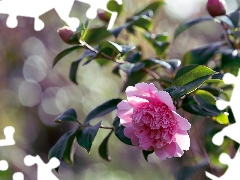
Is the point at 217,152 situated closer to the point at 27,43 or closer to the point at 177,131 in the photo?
the point at 177,131

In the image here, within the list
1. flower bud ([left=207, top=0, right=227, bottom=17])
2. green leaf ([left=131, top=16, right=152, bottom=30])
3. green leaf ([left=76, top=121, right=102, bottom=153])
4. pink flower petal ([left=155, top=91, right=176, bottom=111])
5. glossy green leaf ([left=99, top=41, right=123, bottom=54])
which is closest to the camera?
pink flower petal ([left=155, top=91, right=176, bottom=111])

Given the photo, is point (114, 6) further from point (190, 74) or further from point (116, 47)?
point (190, 74)

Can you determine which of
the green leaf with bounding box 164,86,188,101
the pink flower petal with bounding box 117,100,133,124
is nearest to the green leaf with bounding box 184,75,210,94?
the green leaf with bounding box 164,86,188,101

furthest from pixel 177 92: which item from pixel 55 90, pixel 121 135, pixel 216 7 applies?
pixel 55 90

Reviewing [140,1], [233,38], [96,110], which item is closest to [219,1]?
[233,38]

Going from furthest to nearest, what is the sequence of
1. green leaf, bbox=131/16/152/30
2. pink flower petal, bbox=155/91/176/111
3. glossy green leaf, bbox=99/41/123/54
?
green leaf, bbox=131/16/152/30 → glossy green leaf, bbox=99/41/123/54 → pink flower petal, bbox=155/91/176/111

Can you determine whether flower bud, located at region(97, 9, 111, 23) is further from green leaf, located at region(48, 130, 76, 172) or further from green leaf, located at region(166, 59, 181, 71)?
green leaf, located at region(48, 130, 76, 172)

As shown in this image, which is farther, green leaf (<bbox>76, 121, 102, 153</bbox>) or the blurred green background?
the blurred green background
